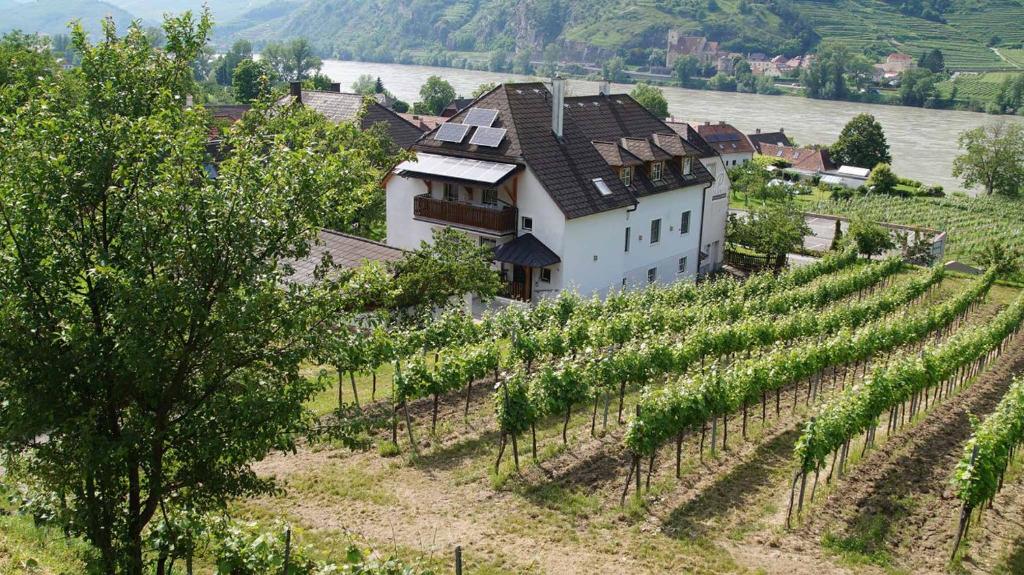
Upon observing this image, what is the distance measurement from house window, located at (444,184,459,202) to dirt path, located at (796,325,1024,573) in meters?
17.8

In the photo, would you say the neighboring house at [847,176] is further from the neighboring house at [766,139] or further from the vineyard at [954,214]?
the neighboring house at [766,139]

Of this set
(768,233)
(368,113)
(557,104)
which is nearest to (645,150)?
(557,104)

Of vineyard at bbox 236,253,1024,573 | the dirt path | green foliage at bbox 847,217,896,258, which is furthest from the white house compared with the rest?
A: the dirt path

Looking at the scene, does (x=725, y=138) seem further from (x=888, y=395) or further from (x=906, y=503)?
(x=906, y=503)

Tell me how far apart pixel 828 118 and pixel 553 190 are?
4509 inches

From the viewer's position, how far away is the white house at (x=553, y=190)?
2964 centimetres

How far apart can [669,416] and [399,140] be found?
37.8 meters

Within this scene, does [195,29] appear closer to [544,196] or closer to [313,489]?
[313,489]

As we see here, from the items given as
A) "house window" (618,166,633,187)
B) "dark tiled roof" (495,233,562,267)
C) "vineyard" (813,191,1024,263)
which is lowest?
"vineyard" (813,191,1024,263)

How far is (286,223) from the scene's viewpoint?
27.8 ft

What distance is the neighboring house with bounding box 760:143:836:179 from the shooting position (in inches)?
3566

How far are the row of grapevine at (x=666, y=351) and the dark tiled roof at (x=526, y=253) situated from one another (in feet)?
19.7

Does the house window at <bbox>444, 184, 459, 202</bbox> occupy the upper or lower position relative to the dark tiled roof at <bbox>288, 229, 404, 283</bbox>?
upper

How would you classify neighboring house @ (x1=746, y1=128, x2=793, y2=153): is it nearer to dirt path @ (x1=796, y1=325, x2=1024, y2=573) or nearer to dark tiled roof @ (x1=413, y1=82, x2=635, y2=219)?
dark tiled roof @ (x1=413, y1=82, x2=635, y2=219)
